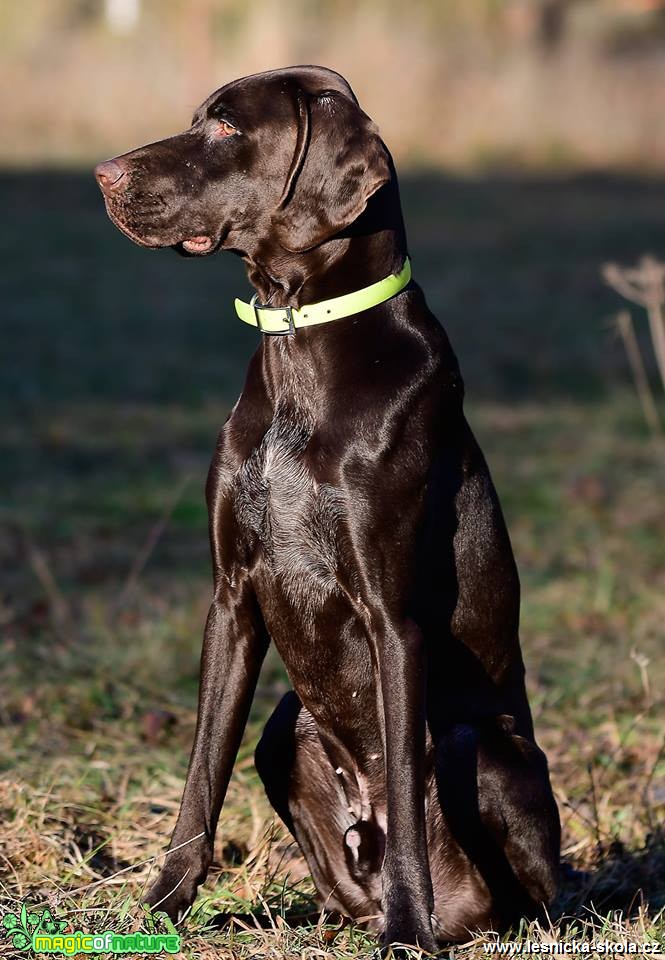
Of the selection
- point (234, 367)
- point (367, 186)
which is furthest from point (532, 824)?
point (234, 367)

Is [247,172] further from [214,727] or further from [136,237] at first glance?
[214,727]

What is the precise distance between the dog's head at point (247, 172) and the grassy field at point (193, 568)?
4.77 ft

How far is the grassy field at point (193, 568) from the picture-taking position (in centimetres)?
343

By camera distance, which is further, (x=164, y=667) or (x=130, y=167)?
(x=164, y=667)

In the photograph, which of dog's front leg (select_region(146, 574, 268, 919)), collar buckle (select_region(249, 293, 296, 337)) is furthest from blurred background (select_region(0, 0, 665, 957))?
collar buckle (select_region(249, 293, 296, 337))

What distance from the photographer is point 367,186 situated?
2.86 metres

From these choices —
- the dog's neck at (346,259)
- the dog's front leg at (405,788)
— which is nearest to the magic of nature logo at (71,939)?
the dog's front leg at (405,788)

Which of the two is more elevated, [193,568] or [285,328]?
[285,328]

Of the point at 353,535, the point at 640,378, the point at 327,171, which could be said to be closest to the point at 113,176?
the point at 327,171

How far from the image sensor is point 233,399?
9.61 m

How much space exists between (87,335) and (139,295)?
1.92m

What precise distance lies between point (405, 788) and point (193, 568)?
347 cm

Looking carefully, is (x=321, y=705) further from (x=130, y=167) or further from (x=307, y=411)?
(x=130, y=167)

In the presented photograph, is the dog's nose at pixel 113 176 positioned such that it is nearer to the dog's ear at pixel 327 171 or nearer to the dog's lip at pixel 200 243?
the dog's lip at pixel 200 243
